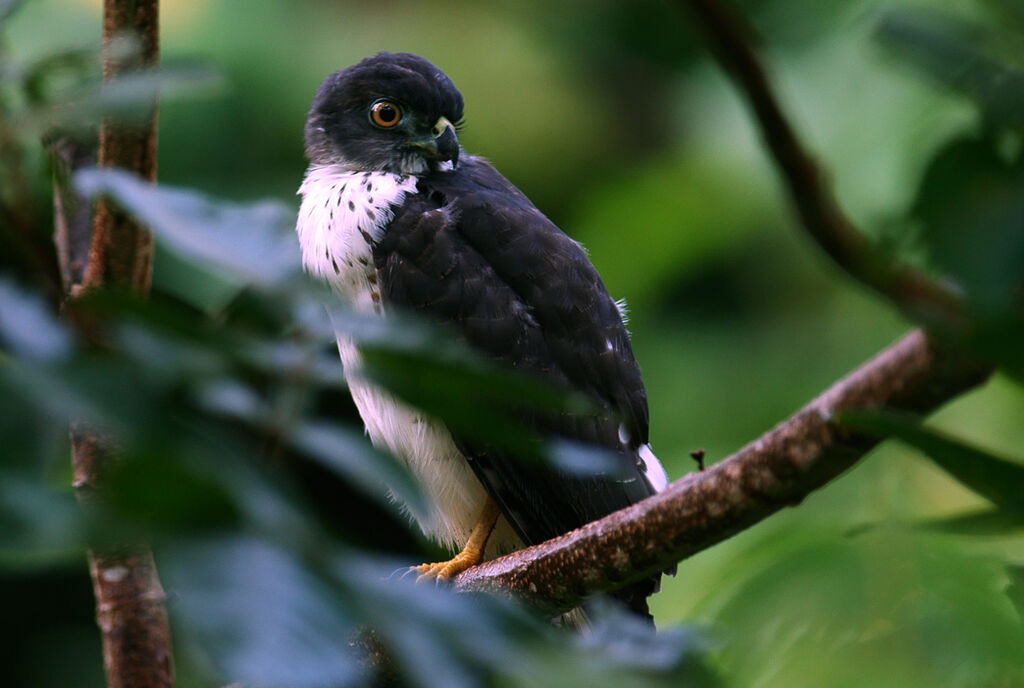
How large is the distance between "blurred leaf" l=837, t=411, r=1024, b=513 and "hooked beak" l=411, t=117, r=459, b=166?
2330 millimetres

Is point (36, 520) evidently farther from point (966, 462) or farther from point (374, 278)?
point (374, 278)

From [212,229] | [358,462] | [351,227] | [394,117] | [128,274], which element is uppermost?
[212,229]

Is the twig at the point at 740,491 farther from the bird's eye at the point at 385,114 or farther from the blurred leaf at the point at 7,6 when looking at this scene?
the bird's eye at the point at 385,114

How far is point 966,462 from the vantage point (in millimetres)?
743

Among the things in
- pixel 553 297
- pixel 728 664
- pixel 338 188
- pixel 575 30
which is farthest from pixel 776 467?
pixel 575 30

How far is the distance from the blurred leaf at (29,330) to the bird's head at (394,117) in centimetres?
230

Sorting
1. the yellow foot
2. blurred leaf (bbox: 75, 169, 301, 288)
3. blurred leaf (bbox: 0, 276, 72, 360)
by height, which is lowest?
the yellow foot

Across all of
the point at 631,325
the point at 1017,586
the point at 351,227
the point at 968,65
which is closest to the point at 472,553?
the point at 351,227

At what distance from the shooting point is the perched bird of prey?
2.65 meters

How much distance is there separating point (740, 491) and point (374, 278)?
1477 mm

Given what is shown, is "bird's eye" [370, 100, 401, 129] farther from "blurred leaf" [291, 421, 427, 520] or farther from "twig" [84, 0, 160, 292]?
"blurred leaf" [291, 421, 427, 520]

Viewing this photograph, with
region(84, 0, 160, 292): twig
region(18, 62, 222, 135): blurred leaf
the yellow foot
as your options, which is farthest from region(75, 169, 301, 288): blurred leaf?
the yellow foot

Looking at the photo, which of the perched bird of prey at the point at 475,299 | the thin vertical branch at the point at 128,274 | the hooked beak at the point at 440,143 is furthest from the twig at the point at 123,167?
the hooked beak at the point at 440,143

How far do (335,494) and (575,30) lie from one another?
644cm
